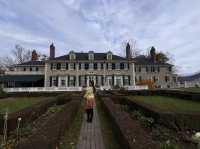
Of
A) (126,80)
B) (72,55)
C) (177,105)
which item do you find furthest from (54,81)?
(177,105)

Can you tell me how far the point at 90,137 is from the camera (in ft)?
24.1

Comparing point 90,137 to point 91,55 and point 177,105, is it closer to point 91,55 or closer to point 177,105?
point 177,105

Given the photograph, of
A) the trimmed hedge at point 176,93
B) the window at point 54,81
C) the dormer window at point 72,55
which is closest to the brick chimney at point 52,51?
the dormer window at point 72,55

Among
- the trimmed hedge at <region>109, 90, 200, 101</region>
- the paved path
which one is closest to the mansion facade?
the trimmed hedge at <region>109, 90, 200, 101</region>

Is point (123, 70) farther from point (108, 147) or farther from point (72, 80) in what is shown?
point (108, 147)

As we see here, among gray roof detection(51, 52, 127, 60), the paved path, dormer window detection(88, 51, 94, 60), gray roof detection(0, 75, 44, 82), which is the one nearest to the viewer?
the paved path

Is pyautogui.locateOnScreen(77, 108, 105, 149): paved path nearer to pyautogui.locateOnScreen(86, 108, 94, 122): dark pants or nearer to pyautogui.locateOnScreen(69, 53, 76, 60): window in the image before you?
pyautogui.locateOnScreen(86, 108, 94, 122): dark pants

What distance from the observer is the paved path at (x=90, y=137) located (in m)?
6.31

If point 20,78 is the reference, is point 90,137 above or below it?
below

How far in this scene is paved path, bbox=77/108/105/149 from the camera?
631 cm

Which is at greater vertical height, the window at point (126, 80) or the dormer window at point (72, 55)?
the dormer window at point (72, 55)

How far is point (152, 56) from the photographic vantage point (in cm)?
6156

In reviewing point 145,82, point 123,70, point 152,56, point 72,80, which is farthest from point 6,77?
point 152,56

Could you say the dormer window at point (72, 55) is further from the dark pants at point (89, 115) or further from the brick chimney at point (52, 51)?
the dark pants at point (89, 115)
